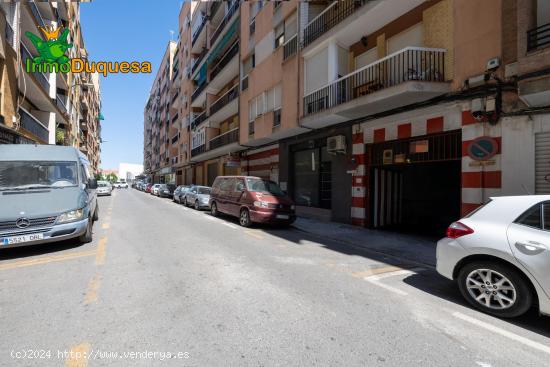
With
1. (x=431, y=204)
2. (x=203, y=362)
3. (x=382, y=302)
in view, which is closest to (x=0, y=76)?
(x=203, y=362)

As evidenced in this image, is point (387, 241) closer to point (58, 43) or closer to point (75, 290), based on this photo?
point (75, 290)

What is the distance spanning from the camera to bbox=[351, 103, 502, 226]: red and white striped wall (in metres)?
7.21

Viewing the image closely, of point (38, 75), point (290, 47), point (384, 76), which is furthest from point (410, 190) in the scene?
point (38, 75)

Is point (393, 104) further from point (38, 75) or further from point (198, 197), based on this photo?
point (38, 75)

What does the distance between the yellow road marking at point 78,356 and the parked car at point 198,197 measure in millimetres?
13426

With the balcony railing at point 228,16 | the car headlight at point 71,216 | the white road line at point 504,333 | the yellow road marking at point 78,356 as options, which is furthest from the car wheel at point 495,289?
the balcony railing at point 228,16

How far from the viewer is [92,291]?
3949 mm

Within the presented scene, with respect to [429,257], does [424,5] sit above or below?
above

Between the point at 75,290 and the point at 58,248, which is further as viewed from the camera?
the point at 58,248

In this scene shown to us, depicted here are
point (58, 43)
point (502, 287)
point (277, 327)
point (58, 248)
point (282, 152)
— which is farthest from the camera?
point (58, 43)

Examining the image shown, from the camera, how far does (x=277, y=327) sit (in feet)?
10.2

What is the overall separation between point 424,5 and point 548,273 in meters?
8.84

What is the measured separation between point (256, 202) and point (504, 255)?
7.32 metres

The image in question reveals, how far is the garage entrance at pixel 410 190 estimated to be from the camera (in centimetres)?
1021
